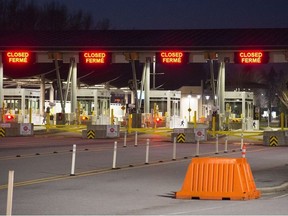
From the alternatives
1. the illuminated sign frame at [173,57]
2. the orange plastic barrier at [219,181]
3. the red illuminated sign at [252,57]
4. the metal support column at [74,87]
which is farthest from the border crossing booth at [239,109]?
the orange plastic barrier at [219,181]

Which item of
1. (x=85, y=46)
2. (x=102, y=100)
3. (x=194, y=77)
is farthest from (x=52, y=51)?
(x=194, y=77)

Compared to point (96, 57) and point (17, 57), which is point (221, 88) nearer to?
point (96, 57)

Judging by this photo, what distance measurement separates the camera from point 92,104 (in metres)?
60.7

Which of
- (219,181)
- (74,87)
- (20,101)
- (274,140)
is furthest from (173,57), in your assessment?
(219,181)

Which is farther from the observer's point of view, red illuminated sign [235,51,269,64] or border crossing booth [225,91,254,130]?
border crossing booth [225,91,254,130]

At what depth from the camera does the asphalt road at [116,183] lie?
13898 millimetres

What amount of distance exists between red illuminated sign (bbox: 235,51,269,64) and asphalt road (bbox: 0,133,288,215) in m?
18.0

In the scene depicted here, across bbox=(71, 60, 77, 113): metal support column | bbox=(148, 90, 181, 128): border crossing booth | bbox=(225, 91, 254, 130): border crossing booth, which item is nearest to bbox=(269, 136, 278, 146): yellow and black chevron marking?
bbox=(225, 91, 254, 130): border crossing booth

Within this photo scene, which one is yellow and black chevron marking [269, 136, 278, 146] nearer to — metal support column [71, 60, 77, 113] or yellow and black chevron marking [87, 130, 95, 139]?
yellow and black chevron marking [87, 130, 95, 139]

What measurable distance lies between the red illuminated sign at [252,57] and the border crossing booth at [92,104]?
44.2 feet

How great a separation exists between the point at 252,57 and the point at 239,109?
445 inches

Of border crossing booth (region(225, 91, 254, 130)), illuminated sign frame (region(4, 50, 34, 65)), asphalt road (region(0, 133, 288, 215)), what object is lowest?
asphalt road (region(0, 133, 288, 215))

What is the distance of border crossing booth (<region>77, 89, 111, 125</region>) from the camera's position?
59.2 metres

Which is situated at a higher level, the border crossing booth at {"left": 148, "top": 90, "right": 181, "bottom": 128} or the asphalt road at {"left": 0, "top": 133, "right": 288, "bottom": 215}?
the border crossing booth at {"left": 148, "top": 90, "right": 181, "bottom": 128}
